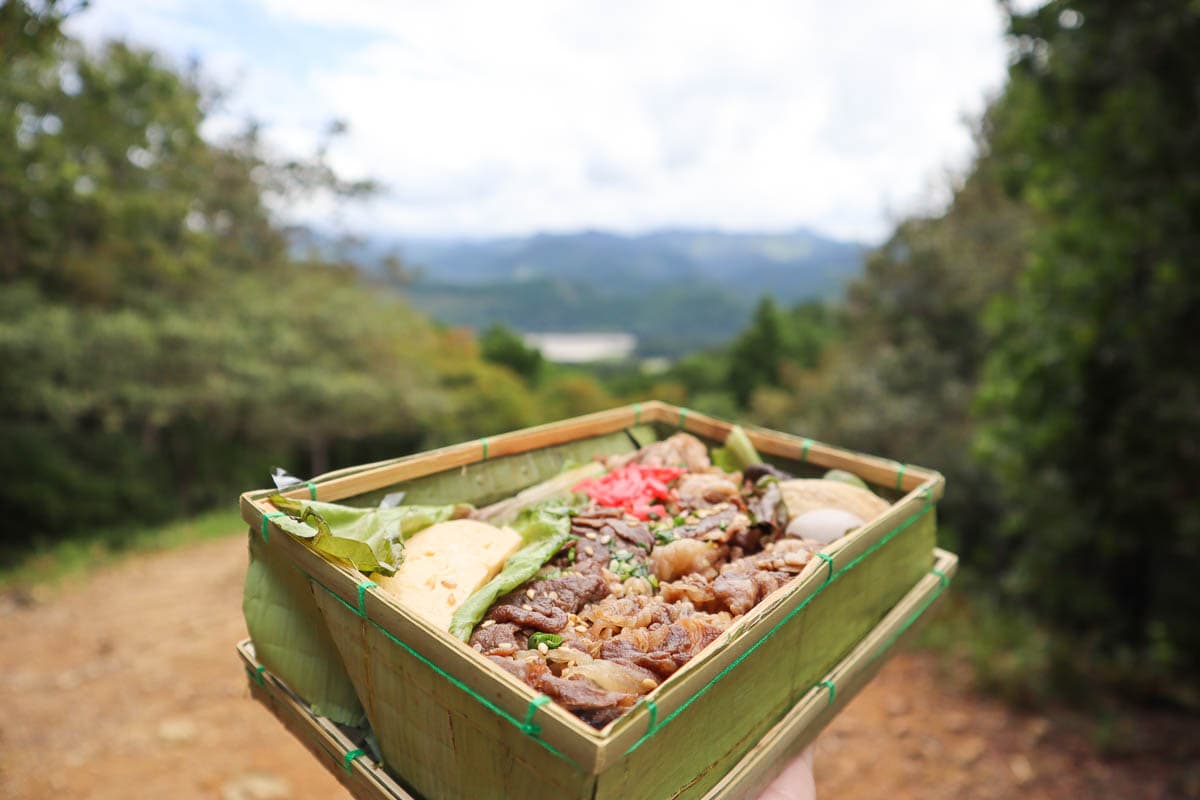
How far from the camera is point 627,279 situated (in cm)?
7150

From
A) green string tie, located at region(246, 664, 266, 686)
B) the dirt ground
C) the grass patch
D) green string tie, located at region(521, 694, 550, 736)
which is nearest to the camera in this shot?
green string tie, located at region(521, 694, 550, 736)

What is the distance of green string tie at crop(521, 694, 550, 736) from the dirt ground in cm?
375

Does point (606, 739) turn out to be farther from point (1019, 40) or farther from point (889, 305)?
point (889, 305)

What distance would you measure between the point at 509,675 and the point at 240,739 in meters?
4.51

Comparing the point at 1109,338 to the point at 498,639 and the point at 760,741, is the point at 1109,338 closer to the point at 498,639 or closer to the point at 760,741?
the point at 760,741

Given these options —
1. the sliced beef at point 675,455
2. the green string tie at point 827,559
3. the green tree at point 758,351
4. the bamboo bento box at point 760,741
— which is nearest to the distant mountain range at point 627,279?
the green tree at point 758,351

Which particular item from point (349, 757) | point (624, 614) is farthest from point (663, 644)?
point (349, 757)

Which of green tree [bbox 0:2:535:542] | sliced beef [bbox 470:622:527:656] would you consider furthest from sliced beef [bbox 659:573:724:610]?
green tree [bbox 0:2:535:542]

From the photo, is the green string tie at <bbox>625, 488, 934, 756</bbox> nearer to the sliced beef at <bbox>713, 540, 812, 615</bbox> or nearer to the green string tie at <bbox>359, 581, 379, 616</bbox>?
the sliced beef at <bbox>713, 540, 812, 615</bbox>

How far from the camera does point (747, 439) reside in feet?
9.67

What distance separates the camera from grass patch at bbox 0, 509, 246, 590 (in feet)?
31.9

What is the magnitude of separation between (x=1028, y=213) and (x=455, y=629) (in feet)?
43.5

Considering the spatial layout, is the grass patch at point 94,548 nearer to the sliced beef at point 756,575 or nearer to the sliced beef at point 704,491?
the sliced beef at point 704,491

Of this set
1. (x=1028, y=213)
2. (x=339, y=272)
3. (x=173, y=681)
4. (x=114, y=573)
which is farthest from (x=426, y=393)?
(x=1028, y=213)
